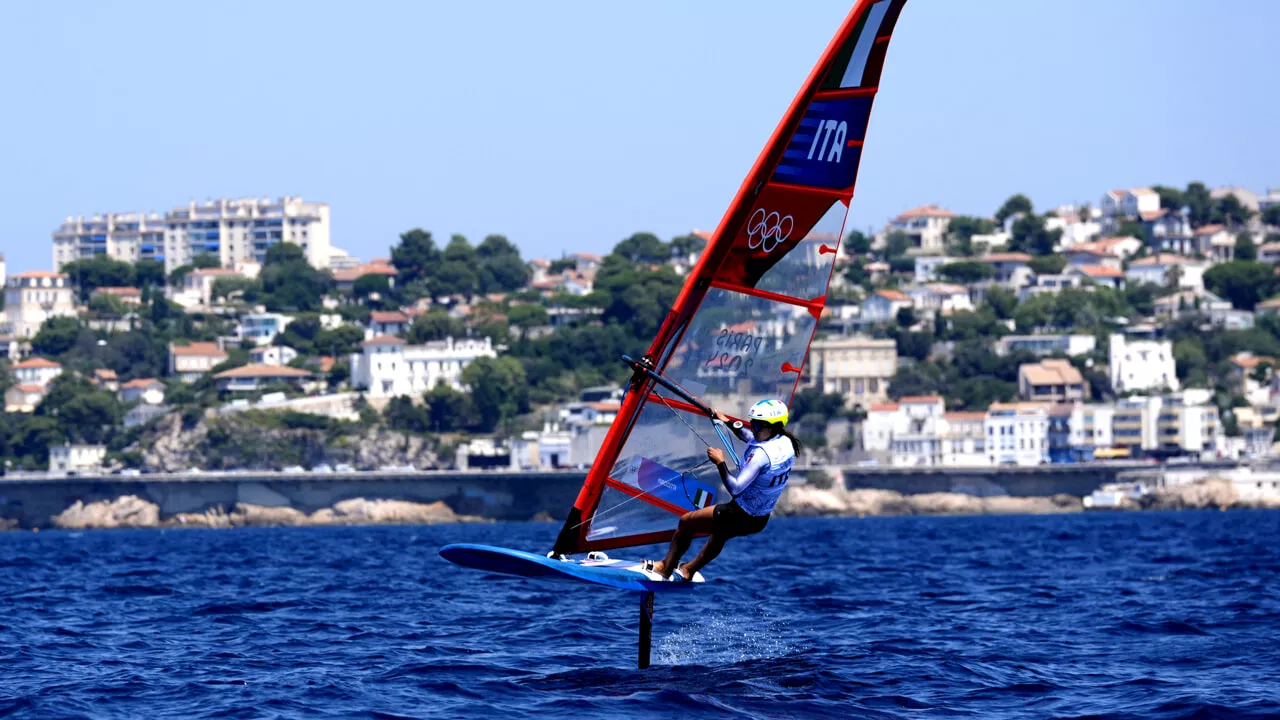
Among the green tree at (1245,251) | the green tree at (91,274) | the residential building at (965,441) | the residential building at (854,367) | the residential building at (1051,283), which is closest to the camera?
the residential building at (965,441)

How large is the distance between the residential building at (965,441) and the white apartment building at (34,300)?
85.2 m

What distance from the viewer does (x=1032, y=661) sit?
16.1 m

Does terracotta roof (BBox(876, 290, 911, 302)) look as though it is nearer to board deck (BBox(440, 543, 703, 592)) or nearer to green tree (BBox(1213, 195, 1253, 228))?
green tree (BBox(1213, 195, 1253, 228))

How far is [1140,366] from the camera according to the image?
414ft

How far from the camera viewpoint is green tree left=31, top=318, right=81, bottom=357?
502 ft

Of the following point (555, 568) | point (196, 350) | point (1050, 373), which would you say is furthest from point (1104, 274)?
point (555, 568)

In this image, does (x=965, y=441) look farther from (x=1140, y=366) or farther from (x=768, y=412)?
(x=768, y=412)

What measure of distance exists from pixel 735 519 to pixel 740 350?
1423mm

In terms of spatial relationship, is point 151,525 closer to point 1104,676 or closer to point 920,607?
point 920,607

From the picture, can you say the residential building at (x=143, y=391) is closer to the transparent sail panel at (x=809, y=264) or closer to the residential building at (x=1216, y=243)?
the residential building at (x=1216, y=243)

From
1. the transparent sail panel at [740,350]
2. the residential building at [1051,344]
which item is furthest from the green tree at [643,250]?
the transparent sail panel at [740,350]

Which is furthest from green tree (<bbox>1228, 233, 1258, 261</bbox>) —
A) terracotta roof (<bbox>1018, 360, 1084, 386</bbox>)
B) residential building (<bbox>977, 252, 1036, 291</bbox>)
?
terracotta roof (<bbox>1018, 360, 1084, 386</bbox>)

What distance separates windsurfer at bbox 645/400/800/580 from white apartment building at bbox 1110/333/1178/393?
114 m

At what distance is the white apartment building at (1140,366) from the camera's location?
125 meters
